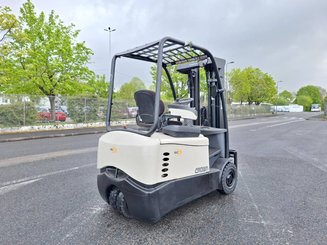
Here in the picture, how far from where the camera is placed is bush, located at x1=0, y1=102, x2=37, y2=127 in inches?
522

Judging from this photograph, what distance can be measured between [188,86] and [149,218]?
2.97 metres

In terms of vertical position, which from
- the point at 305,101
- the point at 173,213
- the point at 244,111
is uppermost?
the point at 305,101

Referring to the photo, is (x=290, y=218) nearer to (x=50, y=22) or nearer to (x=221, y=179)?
(x=221, y=179)

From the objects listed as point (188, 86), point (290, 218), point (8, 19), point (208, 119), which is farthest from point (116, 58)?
point (8, 19)

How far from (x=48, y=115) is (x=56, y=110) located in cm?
70

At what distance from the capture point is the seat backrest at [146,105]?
3.22m

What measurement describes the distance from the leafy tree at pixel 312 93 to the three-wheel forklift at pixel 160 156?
107 meters

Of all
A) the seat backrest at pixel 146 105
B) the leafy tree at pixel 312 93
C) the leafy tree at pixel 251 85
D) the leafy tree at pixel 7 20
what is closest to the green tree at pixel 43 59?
the leafy tree at pixel 7 20

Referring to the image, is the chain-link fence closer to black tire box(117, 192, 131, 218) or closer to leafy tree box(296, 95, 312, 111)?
black tire box(117, 192, 131, 218)

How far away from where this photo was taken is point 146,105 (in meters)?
3.33

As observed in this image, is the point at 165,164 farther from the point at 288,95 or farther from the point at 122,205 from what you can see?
the point at 288,95

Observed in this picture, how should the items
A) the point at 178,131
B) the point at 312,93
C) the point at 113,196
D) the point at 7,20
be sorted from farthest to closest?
the point at 312,93
the point at 7,20
the point at 113,196
the point at 178,131

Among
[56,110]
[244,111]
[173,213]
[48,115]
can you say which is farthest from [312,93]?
[173,213]

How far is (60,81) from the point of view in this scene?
16766 mm
